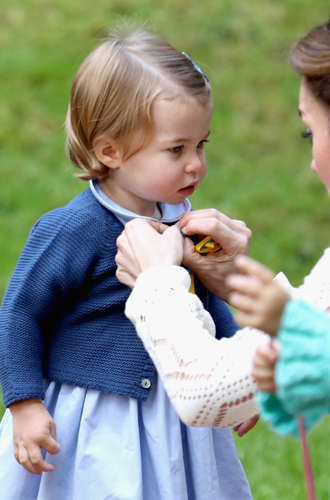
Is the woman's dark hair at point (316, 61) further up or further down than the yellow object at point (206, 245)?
further up

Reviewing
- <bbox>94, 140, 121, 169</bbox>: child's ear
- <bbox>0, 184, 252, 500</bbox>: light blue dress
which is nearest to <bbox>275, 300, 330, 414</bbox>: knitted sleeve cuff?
<bbox>0, 184, 252, 500</bbox>: light blue dress

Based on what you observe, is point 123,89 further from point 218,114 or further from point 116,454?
point 218,114

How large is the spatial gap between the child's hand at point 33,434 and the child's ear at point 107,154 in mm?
681

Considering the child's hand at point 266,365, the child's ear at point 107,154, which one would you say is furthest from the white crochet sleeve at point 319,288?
the child's ear at point 107,154

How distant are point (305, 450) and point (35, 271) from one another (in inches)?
37.1

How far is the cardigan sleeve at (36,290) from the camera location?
1.80 meters

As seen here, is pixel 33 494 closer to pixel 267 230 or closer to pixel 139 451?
pixel 139 451

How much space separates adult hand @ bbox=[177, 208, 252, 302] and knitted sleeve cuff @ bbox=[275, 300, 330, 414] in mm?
742

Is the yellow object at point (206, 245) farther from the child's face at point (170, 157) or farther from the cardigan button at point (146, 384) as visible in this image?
the cardigan button at point (146, 384)

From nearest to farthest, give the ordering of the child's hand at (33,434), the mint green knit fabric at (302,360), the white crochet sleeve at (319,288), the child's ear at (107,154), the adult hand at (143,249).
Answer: the mint green knit fabric at (302,360), the white crochet sleeve at (319,288), the adult hand at (143,249), the child's hand at (33,434), the child's ear at (107,154)

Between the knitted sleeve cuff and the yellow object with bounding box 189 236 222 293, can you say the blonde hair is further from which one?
the knitted sleeve cuff

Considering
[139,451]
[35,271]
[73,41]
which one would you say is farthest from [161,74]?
[73,41]

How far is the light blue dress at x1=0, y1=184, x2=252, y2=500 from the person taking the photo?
1.84m

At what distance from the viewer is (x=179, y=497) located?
1.85m
